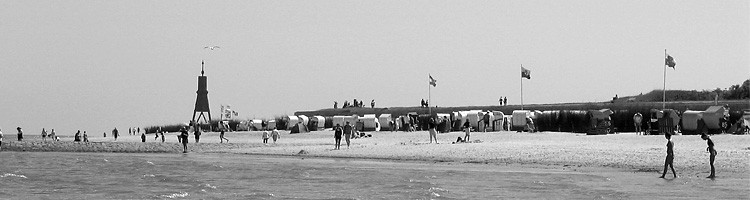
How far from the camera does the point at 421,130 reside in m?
58.4

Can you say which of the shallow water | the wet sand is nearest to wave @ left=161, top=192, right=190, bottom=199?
the shallow water

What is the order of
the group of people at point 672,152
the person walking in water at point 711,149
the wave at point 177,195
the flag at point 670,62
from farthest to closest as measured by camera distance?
the flag at point 670,62, the group of people at point 672,152, the wave at point 177,195, the person walking in water at point 711,149

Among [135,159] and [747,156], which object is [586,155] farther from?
[135,159]

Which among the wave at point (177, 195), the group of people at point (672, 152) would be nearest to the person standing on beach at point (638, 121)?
the group of people at point (672, 152)

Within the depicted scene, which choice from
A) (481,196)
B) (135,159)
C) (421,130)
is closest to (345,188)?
(481,196)

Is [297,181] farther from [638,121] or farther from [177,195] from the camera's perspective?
[638,121]

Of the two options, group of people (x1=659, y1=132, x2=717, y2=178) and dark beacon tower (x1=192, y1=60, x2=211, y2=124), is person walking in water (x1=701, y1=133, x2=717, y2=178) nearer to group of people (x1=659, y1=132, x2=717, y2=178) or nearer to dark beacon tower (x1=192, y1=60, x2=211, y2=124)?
group of people (x1=659, y1=132, x2=717, y2=178)

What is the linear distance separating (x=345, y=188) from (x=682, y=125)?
67.2 ft

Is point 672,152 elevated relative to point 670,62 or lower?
lower

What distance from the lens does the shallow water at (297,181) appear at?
23.0m

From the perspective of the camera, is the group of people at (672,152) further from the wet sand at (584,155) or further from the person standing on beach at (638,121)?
the person standing on beach at (638,121)

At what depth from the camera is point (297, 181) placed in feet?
88.4

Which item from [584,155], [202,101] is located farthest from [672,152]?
[202,101]

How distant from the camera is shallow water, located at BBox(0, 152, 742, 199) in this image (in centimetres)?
2305
